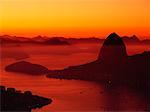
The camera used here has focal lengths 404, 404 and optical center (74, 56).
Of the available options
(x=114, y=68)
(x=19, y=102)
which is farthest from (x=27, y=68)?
(x=19, y=102)

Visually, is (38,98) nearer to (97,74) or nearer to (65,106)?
(65,106)

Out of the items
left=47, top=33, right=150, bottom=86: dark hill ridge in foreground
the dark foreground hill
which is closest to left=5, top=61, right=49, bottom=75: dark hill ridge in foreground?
left=47, top=33, right=150, bottom=86: dark hill ridge in foreground

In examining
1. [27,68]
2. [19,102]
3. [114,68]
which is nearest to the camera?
[19,102]

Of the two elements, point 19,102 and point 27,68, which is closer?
point 19,102

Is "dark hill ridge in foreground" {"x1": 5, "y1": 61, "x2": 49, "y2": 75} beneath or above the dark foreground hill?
above

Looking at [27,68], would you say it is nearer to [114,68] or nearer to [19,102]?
[114,68]

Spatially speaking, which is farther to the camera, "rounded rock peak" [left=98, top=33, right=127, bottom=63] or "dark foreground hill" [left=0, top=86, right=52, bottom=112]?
"rounded rock peak" [left=98, top=33, right=127, bottom=63]

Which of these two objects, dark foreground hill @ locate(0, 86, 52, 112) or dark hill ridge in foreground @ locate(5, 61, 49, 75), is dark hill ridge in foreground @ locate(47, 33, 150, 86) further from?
dark foreground hill @ locate(0, 86, 52, 112)

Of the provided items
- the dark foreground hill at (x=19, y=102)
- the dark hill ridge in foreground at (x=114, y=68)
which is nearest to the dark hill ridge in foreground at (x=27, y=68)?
the dark hill ridge in foreground at (x=114, y=68)
